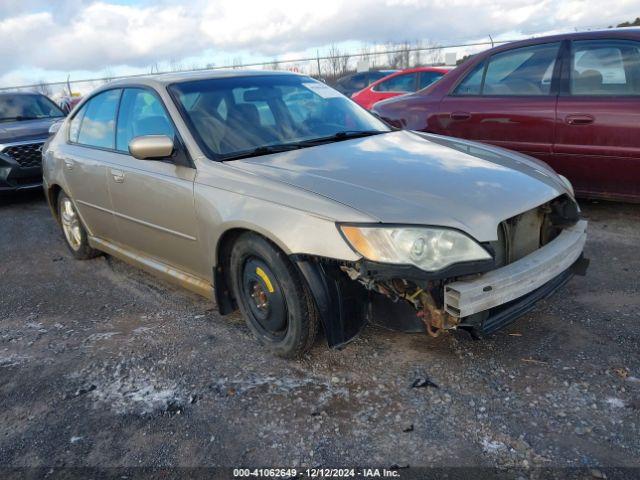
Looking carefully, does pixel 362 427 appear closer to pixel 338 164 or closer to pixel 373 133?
pixel 338 164

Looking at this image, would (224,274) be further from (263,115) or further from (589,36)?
(589,36)

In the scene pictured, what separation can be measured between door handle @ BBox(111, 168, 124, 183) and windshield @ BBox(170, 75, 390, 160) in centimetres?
71

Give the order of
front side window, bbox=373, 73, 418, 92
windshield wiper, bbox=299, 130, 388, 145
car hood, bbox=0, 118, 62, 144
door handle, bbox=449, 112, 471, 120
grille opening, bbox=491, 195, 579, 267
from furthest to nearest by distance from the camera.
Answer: front side window, bbox=373, 73, 418, 92, car hood, bbox=0, 118, 62, 144, door handle, bbox=449, 112, 471, 120, windshield wiper, bbox=299, 130, 388, 145, grille opening, bbox=491, 195, 579, 267

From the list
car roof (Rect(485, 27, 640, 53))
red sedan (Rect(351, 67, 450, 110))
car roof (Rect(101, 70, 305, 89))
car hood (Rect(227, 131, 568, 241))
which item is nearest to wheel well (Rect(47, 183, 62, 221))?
car roof (Rect(101, 70, 305, 89))

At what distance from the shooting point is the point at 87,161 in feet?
13.5

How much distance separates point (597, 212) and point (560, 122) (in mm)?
1027

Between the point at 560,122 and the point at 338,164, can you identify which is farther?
the point at 560,122

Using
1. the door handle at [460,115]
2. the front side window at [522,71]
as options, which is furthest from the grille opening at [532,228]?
the door handle at [460,115]

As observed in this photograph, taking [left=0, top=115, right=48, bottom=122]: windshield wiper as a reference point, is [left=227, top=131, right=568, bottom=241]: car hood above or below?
below

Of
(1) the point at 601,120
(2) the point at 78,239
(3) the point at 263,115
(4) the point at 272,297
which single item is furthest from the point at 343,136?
(2) the point at 78,239

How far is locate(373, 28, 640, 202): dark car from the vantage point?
4.47 meters

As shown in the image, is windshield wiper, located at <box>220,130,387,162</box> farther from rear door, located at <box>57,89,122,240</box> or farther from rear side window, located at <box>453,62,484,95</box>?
rear side window, located at <box>453,62,484,95</box>

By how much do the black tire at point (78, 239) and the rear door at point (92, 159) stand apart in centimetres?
19

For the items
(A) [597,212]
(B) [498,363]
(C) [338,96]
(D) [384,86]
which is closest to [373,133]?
(C) [338,96]
